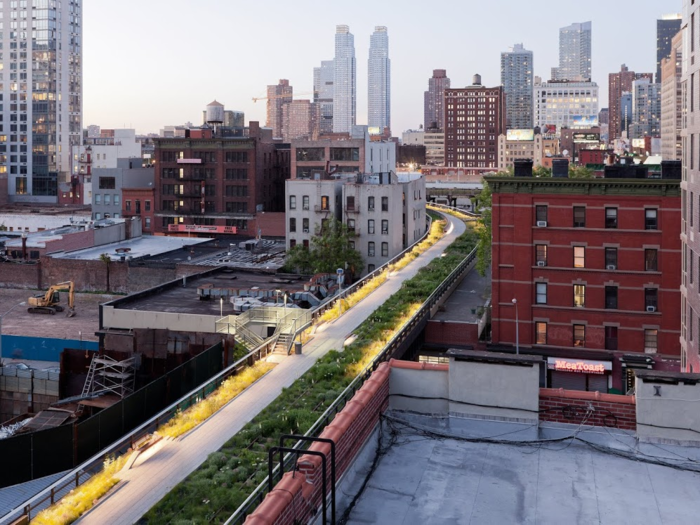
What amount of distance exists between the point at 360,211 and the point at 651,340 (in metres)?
43.1

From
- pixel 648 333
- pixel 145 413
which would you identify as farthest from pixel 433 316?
pixel 145 413

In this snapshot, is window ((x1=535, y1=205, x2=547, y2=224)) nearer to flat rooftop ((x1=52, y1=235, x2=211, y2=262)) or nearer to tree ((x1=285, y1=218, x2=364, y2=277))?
tree ((x1=285, y1=218, x2=364, y2=277))

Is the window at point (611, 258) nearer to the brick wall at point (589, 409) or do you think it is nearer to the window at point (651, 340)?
the window at point (651, 340)

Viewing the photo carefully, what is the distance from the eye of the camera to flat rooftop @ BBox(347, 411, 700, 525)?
43.1 ft

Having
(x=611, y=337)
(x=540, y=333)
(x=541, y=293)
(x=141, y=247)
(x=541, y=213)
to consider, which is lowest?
(x=611, y=337)

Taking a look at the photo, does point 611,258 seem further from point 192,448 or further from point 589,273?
point 192,448

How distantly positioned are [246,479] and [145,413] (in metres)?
18.2

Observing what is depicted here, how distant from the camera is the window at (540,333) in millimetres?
56719

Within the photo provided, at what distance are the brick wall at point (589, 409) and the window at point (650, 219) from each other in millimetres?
40533

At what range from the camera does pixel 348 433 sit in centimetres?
1435

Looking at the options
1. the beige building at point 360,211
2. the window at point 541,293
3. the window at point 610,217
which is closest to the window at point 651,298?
the window at point 610,217

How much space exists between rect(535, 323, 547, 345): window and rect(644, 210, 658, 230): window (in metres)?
9.71

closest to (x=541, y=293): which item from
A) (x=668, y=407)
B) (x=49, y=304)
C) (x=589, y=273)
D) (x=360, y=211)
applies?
(x=589, y=273)

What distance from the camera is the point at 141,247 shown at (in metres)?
109
